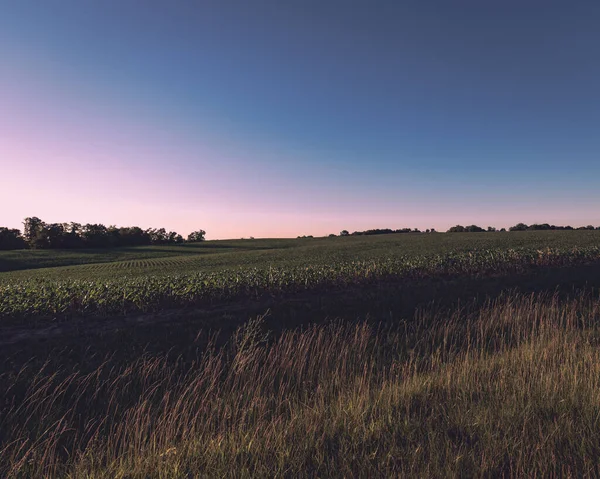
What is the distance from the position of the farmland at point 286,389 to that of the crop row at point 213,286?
127 mm

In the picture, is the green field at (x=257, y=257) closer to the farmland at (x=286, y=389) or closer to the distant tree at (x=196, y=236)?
the farmland at (x=286, y=389)

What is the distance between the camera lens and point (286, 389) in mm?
5938

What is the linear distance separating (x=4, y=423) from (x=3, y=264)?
6506cm

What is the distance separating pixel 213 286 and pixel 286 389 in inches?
443

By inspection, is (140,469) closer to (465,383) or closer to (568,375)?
(465,383)

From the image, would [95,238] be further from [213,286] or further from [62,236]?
[213,286]

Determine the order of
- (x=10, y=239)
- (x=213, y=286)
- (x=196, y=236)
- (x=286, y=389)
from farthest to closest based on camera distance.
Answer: (x=196, y=236) → (x=10, y=239) → (x=213, y=286) → (x=286, y=389)

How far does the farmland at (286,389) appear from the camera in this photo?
322 cm

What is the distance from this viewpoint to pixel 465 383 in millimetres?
4508

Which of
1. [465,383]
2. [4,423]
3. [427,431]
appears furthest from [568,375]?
[4,423]

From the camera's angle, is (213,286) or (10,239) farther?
(10,239)

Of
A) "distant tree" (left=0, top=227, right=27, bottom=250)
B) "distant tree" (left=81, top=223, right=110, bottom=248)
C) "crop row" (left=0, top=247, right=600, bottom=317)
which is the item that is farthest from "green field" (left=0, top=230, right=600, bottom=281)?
"distant tree" (left=0, top=227, right=27, bottom=250)

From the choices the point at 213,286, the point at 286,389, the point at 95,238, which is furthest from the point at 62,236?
the point at 286,389

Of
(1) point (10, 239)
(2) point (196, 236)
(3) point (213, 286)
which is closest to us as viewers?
(3) point (213, 286)
